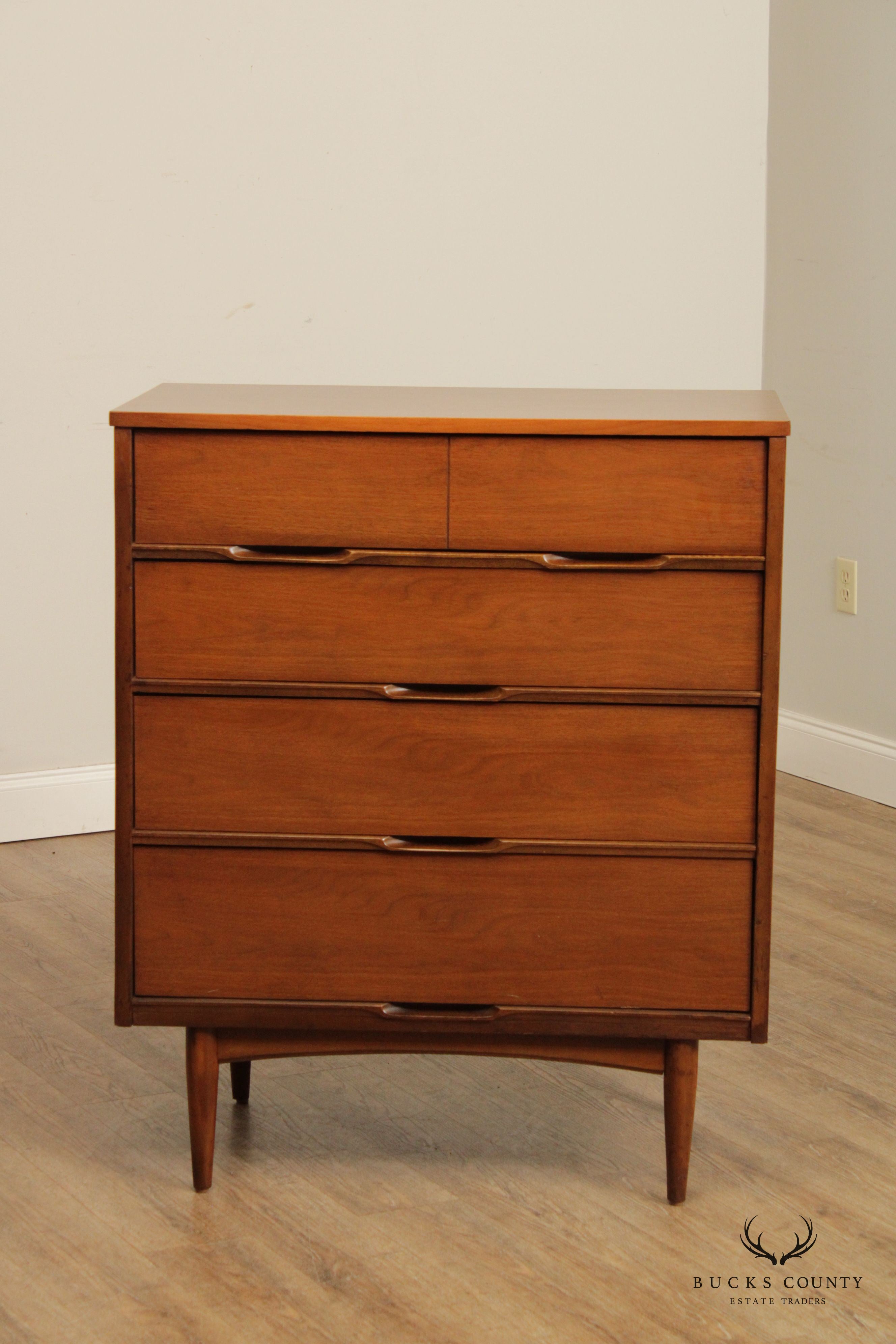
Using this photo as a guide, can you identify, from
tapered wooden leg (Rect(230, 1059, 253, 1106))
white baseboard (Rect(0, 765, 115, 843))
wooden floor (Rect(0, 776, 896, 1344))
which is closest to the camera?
wooden floor (Rect(0, 776, 896, 1344))

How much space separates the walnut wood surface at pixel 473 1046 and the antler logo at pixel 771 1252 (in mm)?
202

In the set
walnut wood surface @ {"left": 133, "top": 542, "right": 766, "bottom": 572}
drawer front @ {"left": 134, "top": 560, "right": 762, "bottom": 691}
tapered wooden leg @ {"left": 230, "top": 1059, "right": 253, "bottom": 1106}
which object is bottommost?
tapered wooden leg @ {"left": 230, "top": 1059, "right": 253, "bottom": 1106}

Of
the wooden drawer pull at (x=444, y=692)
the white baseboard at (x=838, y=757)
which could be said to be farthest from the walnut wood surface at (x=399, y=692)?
the white baseboard at (x=838, y=757)

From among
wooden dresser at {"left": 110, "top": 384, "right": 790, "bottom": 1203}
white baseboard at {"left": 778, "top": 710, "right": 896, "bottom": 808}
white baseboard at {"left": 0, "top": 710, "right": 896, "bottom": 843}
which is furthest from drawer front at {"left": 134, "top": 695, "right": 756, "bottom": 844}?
white baseboard at {"left": 778, "top": 710, "right": 896, "bottom": 808}

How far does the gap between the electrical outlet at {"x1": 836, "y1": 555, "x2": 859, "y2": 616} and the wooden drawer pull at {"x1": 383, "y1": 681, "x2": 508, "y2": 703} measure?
1.95m

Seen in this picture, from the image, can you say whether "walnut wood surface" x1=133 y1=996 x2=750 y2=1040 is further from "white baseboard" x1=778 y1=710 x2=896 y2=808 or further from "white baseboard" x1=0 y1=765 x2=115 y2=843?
"white baseboard" x1=778 y1=710 x2=896 y2=808

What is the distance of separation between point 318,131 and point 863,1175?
216 cm

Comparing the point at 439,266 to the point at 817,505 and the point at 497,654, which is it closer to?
the point at 817,505

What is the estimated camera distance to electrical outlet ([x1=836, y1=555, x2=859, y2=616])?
3342 millimetres

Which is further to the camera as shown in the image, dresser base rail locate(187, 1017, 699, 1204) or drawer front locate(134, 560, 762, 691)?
dresser base rail locate(187, 1017, 699, 1204)

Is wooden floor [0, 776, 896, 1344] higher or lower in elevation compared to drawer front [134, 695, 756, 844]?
lower

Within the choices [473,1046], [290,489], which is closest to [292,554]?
[290,489]

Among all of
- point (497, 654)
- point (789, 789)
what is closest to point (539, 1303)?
point (497, 654)

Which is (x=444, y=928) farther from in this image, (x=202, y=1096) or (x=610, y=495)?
(x=610, y=495)
